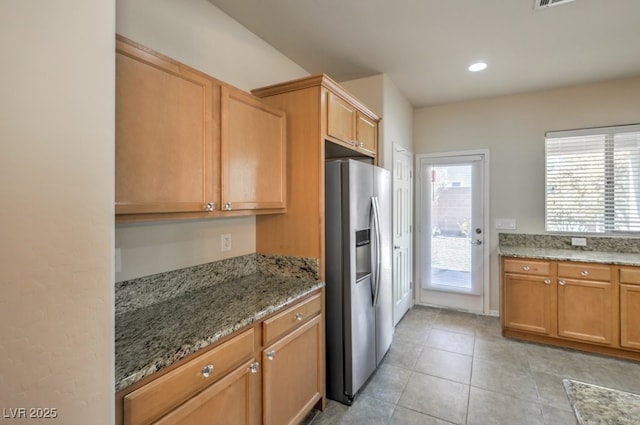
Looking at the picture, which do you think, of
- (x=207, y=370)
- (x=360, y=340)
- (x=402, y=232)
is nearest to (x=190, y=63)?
(x=207, y=370)

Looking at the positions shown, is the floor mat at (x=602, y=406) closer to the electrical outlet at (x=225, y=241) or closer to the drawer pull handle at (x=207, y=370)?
the drawer pull handle at (x=207, y=370)

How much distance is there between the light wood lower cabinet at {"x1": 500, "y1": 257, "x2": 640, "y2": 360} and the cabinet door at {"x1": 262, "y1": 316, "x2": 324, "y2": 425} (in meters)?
2.31

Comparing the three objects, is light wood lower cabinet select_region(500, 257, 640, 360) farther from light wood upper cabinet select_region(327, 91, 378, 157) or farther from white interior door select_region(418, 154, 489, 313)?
light wood upper cabinet select_region(327, 91, 378, 157)

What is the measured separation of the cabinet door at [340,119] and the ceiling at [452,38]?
21.4 inches

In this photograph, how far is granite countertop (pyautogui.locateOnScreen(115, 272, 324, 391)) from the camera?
1067 mm

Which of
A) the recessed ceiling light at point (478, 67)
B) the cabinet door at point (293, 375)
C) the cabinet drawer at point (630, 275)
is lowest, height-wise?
the cabinet door at point (293, 375)

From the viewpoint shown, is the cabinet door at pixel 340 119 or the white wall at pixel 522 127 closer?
the cabinet door at pixel 340 119

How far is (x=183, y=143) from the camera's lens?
146 centimetres

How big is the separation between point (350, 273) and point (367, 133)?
1.41 meters

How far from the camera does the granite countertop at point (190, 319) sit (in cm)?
107

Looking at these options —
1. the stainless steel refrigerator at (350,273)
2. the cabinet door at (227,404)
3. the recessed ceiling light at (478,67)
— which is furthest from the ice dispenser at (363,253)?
the recessed ceiling light at (478,67)

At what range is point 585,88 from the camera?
133 inches

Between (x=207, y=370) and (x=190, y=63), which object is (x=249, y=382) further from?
(x=190, y=63)

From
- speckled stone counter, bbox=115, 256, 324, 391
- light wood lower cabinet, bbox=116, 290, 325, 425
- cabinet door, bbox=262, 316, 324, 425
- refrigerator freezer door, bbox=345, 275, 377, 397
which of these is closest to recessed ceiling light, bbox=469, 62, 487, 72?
refrigerator freezer door, bbox=345, 275, 377, 397
